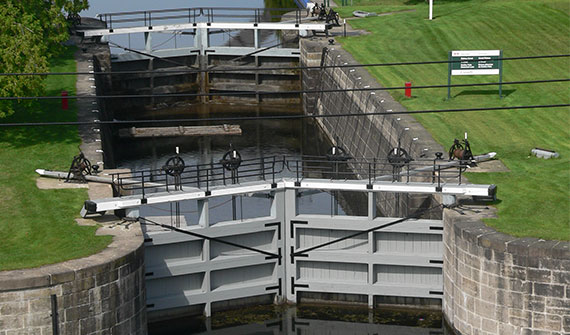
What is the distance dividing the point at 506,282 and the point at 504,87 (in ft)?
68.2

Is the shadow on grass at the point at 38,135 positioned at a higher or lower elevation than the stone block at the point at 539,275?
higher

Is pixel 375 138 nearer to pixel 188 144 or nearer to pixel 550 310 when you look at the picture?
pixel 188 144

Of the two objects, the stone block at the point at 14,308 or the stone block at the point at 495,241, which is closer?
the stone block at the point at 14,308

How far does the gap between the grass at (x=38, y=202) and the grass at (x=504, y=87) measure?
10.8 metres

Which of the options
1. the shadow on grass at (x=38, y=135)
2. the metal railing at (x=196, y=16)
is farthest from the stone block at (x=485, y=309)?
the metal railing at (x=196, y=16)

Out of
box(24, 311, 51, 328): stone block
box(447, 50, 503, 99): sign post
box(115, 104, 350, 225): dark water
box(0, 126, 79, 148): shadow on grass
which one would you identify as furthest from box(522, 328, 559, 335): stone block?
box(0, 126, 79, 148): shadow on grass

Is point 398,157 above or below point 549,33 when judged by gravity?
below

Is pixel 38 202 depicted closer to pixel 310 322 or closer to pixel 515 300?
pixel 310 322

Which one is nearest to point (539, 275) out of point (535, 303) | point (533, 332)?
point (535, 303)

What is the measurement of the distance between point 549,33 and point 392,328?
1140 inches

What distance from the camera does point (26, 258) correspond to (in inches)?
1043

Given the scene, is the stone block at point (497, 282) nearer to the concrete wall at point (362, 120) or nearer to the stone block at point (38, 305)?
the concrete wall at point (362, 120)

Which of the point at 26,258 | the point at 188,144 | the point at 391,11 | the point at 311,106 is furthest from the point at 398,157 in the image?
the point at 391,11

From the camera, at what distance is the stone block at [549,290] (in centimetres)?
2659
